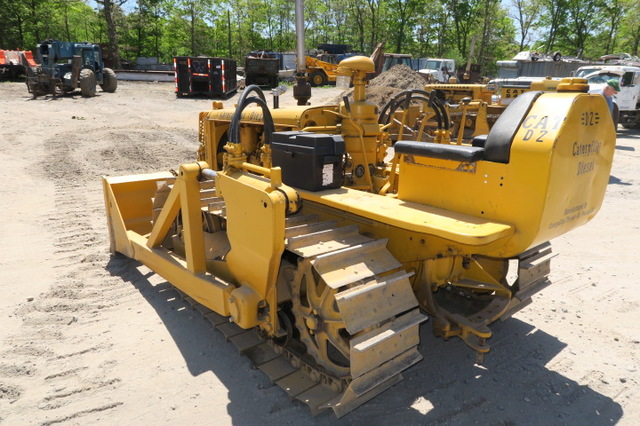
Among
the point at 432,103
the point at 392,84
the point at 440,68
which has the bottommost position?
the point at 432,103

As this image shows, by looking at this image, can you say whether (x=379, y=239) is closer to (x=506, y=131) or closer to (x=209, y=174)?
(x=506, y=131)

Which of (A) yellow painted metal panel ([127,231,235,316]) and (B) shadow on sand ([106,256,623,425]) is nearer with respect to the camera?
(B) shadow on sand ([106,256,623,425])

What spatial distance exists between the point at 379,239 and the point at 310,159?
2.32 ft

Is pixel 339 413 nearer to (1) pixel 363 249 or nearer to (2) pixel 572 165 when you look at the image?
(1) pixel 363 249

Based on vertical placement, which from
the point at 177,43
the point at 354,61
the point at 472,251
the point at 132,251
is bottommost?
the point at 132,251

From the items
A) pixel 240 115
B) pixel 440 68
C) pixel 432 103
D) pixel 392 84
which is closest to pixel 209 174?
pixel 240 115

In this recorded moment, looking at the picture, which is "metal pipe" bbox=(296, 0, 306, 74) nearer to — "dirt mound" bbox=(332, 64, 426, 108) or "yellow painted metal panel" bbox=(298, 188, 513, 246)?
"yellow painted metal panel" bbox=(298, 188, 513, 246)

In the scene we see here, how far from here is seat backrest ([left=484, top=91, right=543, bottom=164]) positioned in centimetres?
251

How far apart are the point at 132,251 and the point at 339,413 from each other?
A: 299 centimetres

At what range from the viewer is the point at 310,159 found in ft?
10.1

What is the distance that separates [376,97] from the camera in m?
16.1

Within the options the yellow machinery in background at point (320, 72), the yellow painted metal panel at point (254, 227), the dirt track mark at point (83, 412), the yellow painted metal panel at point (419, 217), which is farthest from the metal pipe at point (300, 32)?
the yellow machinery in background at point (320, 72)

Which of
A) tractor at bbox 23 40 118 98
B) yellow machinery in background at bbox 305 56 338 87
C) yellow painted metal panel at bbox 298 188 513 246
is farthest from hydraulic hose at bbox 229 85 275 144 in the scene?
yellow machinery in background at bbox 305 56 338 87

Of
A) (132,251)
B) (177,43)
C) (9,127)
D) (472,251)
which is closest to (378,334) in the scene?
(472,251)
